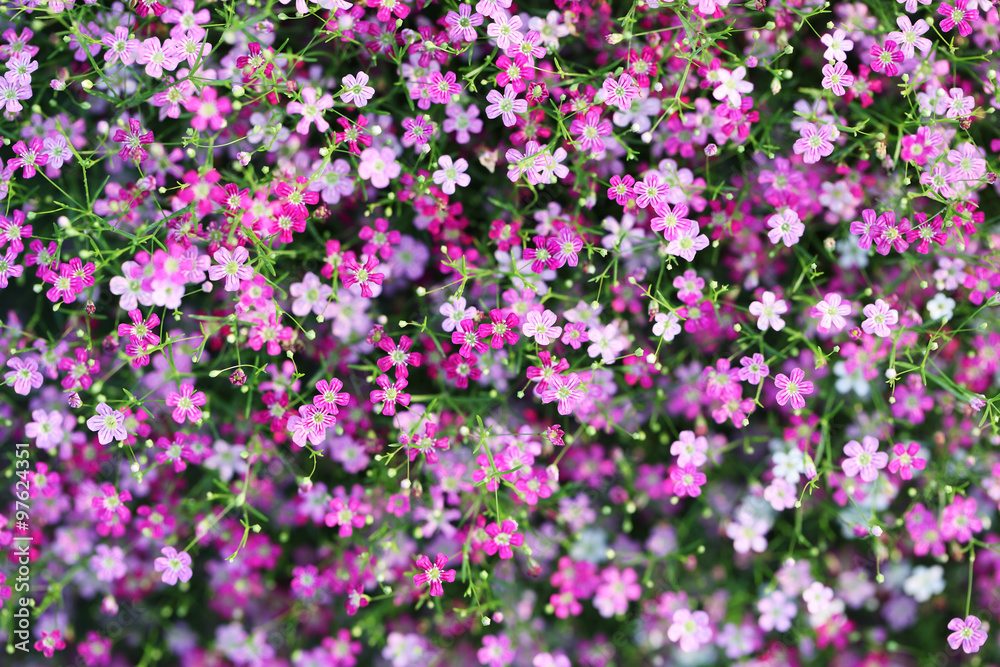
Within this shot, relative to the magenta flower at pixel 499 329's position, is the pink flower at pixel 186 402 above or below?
below

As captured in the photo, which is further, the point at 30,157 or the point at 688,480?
the point at 688,480

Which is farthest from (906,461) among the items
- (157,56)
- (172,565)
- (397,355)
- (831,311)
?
(157,56)

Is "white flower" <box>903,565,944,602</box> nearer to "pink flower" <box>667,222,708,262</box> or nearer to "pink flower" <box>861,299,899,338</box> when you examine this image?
"pink flower" <box>861,299,899,338</box>

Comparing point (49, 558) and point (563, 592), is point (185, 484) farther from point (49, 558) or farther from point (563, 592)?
point (563, 592)

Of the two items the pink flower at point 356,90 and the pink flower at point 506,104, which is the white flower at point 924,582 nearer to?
the pink flower at point 506,104

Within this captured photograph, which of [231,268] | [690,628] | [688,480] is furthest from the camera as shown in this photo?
Result: [690,628]

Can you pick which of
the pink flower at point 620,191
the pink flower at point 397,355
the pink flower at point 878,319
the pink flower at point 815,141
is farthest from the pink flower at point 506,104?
the pink flower at point 878,319

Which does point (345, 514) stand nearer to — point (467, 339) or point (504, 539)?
point (504, 539)
